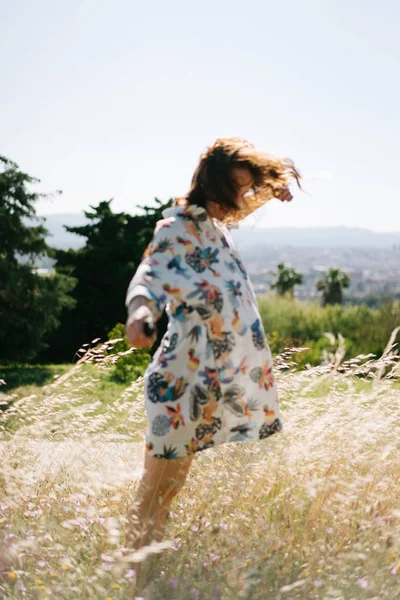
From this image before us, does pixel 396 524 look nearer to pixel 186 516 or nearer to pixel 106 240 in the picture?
pixel 186 516

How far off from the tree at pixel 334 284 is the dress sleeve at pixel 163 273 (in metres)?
20.2

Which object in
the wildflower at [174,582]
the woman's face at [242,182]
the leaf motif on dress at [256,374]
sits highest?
the woman's face at [242,182]

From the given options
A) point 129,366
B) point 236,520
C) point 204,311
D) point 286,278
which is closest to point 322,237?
point 286,278

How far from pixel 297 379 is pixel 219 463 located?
0.69 m

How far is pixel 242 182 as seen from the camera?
6.94 feet

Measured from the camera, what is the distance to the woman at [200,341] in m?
1.97

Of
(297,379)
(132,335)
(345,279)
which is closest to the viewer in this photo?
(132,335)

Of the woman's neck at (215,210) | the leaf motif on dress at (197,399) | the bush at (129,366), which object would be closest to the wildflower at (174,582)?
the leaf motif on dress at (197,399)

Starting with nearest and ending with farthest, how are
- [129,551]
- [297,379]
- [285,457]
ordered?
[129,551], [285,457], [297,379]

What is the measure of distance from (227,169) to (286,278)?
68.7ft

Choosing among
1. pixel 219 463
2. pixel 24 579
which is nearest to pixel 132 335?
pixel 24 579

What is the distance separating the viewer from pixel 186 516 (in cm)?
234

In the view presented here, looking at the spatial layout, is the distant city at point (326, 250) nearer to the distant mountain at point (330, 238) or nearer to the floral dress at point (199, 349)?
the distant mountain at point (330, 238)

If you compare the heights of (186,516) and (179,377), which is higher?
(179,377)
